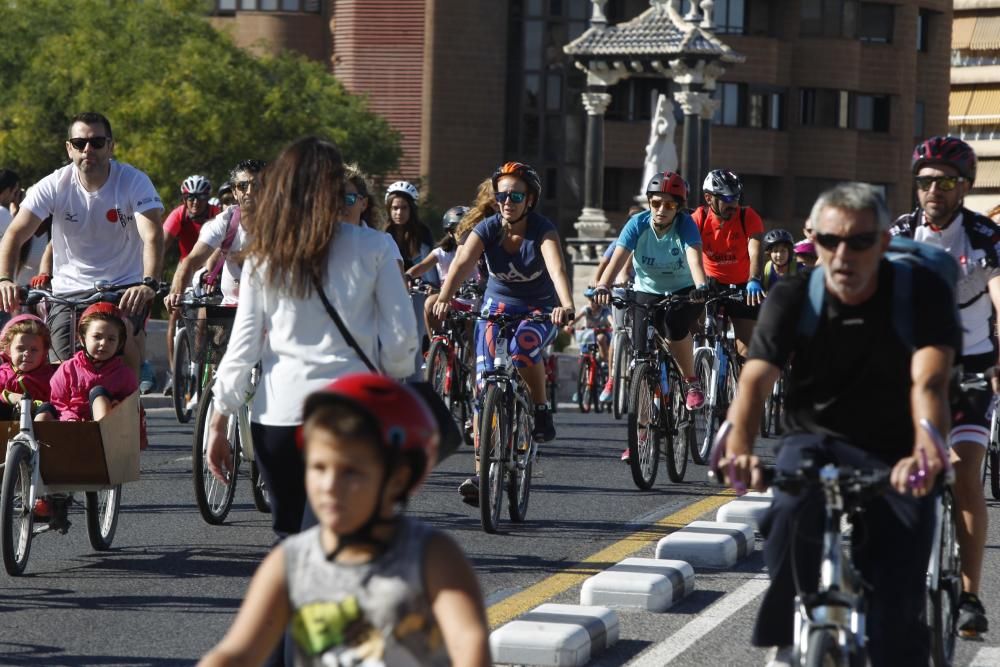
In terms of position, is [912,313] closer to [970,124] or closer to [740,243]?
[740,243]

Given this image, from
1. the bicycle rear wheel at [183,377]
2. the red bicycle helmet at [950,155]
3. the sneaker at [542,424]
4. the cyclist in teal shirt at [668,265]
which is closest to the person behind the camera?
the red bicycle helmet at [950,155]

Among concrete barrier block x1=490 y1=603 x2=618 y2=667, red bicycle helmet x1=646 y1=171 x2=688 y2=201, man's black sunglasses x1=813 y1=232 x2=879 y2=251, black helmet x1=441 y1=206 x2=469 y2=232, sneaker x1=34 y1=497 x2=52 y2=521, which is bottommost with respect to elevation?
concrete barrier block x1=490 y1=603 x2=618 y2=667

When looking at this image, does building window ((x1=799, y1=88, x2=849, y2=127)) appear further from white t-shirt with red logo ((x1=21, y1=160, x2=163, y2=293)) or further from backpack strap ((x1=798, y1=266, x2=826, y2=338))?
backpack strap ((x1=798, y1=266, x2=826, y2=338))

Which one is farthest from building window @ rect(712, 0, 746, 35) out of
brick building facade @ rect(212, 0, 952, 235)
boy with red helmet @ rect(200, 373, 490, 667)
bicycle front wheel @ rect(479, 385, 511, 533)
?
boy with red helmet @ rect(200, 373, 490, 667)

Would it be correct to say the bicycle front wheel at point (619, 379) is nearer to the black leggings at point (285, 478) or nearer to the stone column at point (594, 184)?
the black leggings at point (285, 478)

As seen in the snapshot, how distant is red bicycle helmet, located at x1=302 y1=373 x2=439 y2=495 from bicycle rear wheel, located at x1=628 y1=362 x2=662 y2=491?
868 centimetres

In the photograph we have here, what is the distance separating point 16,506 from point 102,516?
0.76m

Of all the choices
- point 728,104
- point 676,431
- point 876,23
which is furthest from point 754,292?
point 876,23

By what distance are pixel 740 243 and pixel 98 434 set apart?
718 cm

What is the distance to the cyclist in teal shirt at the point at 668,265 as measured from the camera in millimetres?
13062

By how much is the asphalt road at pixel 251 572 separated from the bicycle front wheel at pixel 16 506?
9 cm

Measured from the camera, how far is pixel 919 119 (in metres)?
81.8

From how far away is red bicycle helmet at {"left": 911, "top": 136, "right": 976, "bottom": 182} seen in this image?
25.4 feet

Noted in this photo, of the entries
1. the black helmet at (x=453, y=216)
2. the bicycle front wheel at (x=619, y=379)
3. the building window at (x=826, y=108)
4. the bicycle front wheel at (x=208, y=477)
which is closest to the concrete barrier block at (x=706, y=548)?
the bicycle front wheel at (x=208, y=477)
